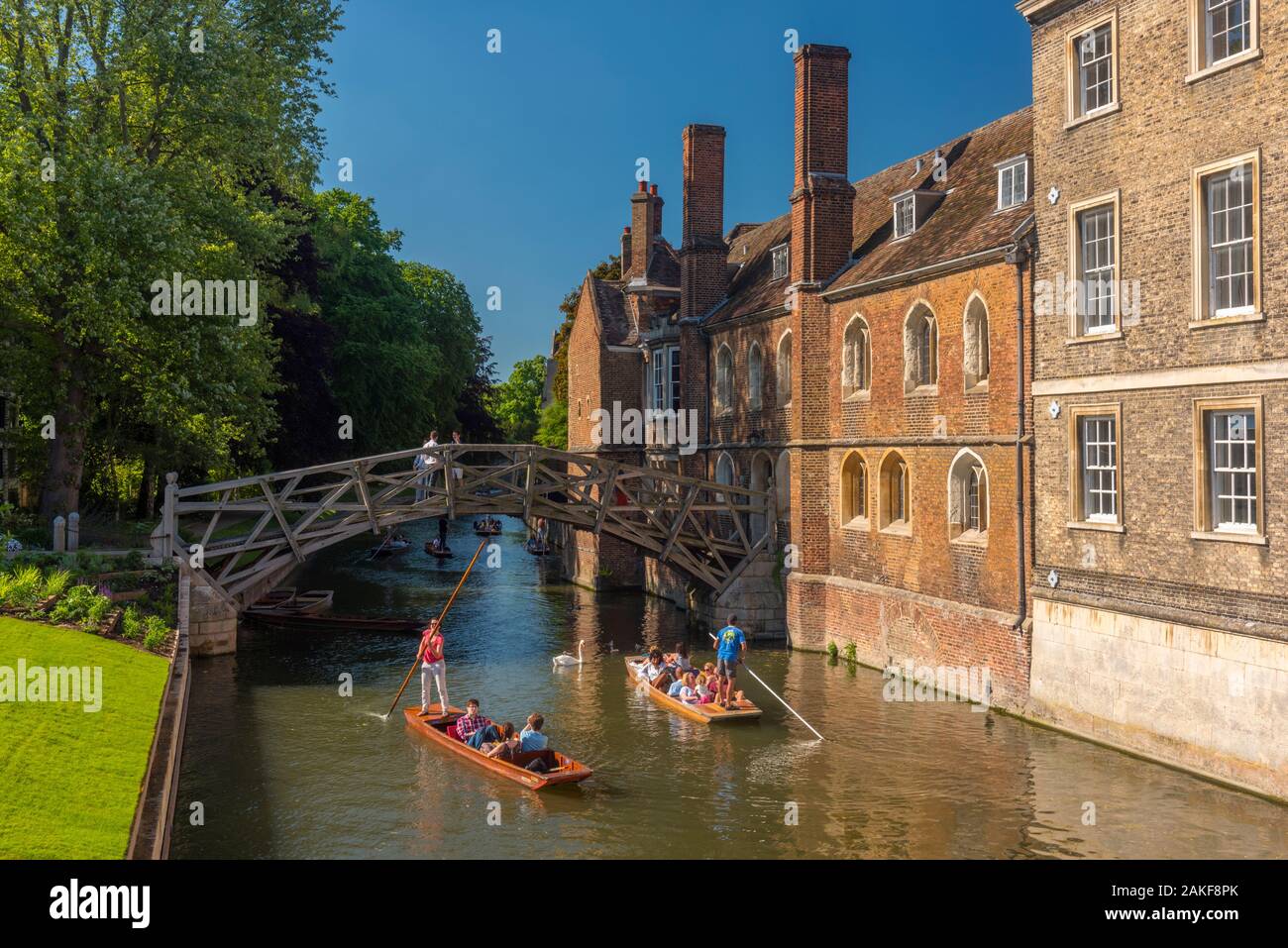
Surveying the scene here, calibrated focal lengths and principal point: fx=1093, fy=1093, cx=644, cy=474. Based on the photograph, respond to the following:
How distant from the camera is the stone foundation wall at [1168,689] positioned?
1452 cm

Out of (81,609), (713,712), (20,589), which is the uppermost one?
(20,589)

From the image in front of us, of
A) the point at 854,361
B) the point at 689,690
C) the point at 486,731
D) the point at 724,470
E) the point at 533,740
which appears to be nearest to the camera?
the point at 533,740

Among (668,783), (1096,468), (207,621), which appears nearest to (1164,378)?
(1096,468)

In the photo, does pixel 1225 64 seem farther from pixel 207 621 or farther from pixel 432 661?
pixel 207 621

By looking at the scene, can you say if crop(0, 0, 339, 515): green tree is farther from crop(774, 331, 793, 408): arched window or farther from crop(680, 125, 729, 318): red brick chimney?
crop(774, 331, 793, 408): arched window

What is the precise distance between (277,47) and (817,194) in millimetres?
16507

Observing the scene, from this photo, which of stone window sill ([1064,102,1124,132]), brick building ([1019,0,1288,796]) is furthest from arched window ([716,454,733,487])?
stone window sill ([1064,102,1124,132])

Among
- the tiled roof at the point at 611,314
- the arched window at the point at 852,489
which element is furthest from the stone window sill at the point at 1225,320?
the tiled roof at the point at 611,314

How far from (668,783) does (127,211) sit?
1755 centimetres

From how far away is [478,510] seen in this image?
91.4ft

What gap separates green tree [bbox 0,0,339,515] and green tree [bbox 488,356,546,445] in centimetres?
7533

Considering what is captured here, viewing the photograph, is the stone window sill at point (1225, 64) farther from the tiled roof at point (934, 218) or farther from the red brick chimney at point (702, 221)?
the red brick chimney at point (702, 221)

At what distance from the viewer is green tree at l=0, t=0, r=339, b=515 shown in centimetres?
2389
